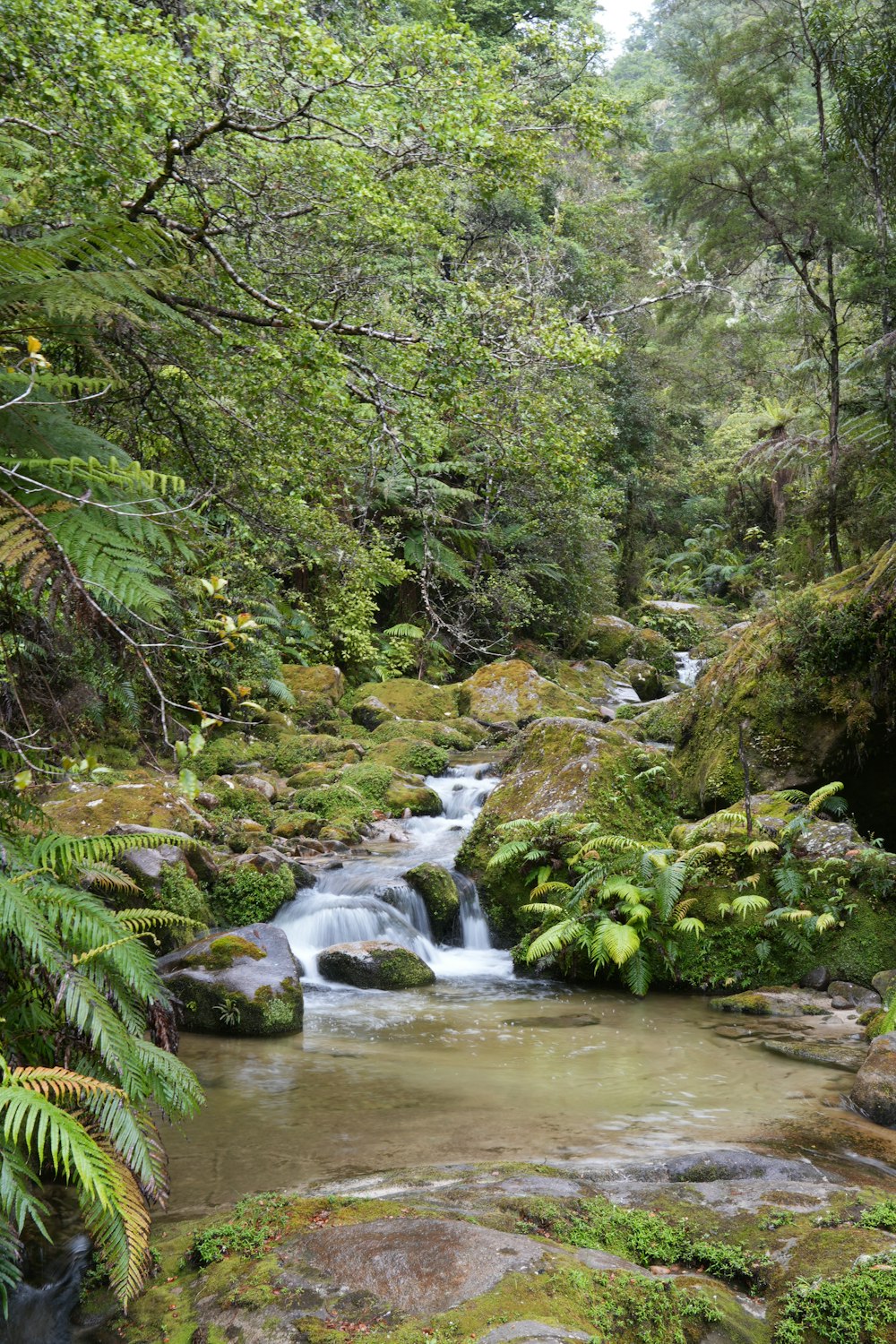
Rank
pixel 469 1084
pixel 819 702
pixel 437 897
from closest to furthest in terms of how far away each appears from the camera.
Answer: pixel 469 1084
pixel 819 702
pixel 437 897

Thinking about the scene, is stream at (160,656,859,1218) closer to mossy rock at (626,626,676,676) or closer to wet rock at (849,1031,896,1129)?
wet rock at (849,1031,896,1129)

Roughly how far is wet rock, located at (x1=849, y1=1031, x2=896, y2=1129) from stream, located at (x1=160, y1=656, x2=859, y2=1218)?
267mm

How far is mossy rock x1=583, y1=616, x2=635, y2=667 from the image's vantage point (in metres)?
23.5

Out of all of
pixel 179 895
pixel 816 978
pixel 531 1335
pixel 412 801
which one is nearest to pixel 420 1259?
pixel 531 1335

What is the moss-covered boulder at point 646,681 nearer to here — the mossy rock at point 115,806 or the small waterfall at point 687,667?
the small waterfall at point 687,667

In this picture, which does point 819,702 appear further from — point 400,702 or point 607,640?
point 607,640

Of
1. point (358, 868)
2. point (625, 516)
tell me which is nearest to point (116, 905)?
point (358, 868)

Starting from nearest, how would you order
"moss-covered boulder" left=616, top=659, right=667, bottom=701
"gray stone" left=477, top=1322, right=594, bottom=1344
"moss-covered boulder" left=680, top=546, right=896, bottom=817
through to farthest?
1. "gray stone" left=477, top=1322, right=594, bottom=1344
2. "moss-covered boulder" left=680, top=546, right=896, bottom=817
3. "moss-covered boulder" left=616, top=659, right=667, bottom=701

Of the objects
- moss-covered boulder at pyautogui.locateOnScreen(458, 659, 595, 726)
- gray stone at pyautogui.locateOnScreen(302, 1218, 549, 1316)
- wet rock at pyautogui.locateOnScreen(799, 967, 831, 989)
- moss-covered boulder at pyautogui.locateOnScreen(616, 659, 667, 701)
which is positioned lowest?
wet rock at pyautogui.locateOnScreen(799, 967, 831, 989)

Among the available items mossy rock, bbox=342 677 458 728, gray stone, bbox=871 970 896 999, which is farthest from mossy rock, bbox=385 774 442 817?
gray stone, bbox=871 970 896 999

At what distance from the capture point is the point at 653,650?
23.3 meters

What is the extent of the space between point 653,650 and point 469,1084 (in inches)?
739

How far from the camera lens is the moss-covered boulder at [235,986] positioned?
6.68 m

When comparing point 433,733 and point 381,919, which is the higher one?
point 433,733
